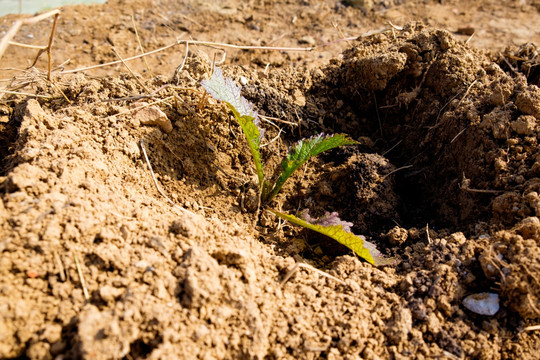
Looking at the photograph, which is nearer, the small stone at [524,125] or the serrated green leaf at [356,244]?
the serrated green leaf at [356,244]

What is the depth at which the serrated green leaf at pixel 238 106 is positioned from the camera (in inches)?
84.0

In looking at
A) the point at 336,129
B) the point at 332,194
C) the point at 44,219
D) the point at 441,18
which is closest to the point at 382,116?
the point at 336,129

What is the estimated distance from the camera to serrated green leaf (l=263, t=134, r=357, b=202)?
7.27 feet

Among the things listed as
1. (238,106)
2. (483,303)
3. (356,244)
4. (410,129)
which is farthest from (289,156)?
(483,303)

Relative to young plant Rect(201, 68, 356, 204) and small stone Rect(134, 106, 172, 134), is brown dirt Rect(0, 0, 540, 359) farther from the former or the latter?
young plant Rect(201, 68, 356, 204)

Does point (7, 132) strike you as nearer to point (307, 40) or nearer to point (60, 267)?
point (60, 267)

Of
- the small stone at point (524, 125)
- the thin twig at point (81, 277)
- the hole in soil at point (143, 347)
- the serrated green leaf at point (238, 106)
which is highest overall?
the small stone at point (524, 125)

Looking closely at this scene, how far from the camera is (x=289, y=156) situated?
231 centimetres

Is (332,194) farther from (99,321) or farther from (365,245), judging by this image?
(99,321)

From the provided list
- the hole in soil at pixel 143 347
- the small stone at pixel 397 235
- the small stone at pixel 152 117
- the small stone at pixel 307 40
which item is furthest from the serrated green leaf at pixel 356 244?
the small stone at pixel 307 40

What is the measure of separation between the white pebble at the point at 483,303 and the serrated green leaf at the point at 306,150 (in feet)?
3.12

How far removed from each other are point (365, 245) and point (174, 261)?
904 mm

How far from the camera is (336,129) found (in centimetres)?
280

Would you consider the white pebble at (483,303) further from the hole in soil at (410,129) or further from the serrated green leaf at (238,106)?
the serrated green leaf at (238,106)
